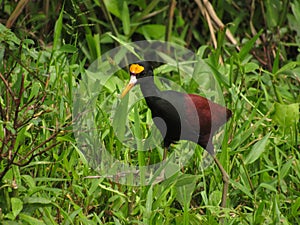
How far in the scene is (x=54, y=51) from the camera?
3.42 metres

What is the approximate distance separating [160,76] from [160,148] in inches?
32.7

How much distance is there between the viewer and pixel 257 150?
3295 millimetres

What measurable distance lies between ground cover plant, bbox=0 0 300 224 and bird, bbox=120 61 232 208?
79mm

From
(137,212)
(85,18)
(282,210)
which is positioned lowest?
(282,210)

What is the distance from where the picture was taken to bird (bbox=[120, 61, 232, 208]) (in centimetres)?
307

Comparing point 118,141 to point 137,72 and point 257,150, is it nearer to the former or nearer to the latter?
point 137,72

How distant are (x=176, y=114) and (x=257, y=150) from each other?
1.47ft

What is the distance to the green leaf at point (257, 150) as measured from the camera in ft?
10.7

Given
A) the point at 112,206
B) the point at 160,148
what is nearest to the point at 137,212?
the point at 112,206

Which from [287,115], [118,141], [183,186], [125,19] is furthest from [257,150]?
[125,19]

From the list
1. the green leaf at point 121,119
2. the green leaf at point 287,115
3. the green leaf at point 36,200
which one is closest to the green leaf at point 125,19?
the green leaf at point 287,115

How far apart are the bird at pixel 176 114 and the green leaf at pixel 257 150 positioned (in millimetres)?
193

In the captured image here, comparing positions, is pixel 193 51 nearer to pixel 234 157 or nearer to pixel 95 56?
pixel 95 56

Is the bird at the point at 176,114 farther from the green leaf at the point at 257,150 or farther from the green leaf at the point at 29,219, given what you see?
the green leaf at the point at 29,219
